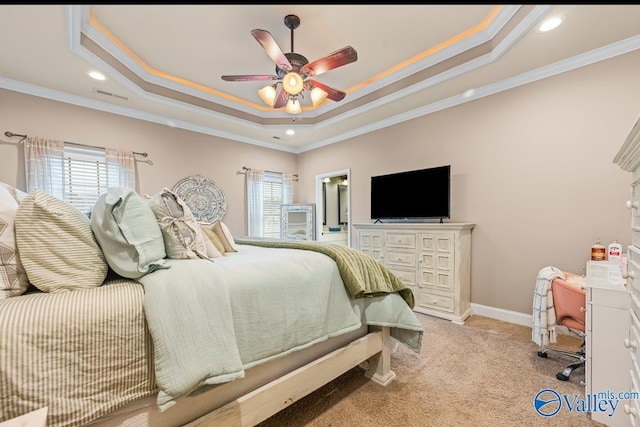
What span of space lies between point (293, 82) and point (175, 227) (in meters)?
1.58

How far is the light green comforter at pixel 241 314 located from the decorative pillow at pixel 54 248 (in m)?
0.20

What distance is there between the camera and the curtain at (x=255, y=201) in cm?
473

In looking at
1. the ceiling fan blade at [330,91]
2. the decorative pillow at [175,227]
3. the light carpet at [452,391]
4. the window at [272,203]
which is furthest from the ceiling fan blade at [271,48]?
the window at [272,203]

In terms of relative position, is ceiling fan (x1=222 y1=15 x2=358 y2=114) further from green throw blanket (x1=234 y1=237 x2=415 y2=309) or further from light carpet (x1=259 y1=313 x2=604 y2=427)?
light carpet (x1=259 y1=313 x2=604 y2=427)

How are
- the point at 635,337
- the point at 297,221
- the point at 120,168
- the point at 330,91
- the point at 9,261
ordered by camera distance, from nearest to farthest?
the point at 9,261
the point at 635,337
the point at 330,91
the point at 120,168
the point at 297,221

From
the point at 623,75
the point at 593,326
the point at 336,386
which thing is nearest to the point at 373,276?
the point at 336,386

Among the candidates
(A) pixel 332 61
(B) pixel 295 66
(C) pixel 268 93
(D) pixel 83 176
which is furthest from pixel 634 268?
(D) pixel 83 176

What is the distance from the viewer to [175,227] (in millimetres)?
1479

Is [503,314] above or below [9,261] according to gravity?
below

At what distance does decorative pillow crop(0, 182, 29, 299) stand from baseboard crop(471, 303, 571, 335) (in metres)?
3.60

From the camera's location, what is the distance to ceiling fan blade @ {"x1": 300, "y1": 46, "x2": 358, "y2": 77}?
215 centimetres

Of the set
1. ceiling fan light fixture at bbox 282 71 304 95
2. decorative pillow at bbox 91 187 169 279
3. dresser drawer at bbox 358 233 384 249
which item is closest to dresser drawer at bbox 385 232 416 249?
dresser drawer at bbox 358 233 384 249

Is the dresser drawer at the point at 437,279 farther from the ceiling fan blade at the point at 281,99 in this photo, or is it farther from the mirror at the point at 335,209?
the mirror at the point at 335,209

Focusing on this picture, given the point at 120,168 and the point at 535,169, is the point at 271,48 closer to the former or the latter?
the point at 120,168
